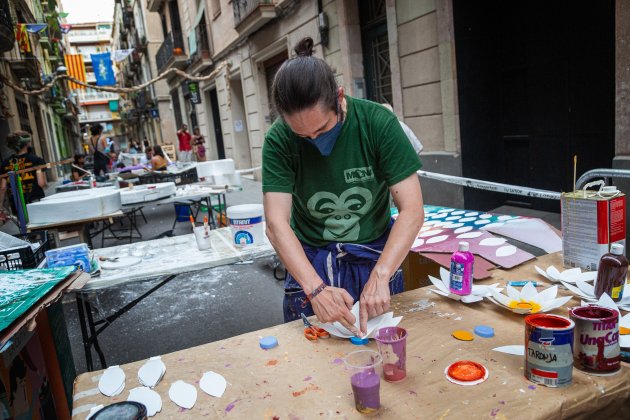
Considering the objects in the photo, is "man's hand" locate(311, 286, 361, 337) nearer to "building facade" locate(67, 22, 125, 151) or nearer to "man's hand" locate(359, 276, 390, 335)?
"man's hand" locate(359, 276, 390, 335)

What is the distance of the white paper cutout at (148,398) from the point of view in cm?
131

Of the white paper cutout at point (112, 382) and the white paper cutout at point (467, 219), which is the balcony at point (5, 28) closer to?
the white paper cutout at point (467, 219)

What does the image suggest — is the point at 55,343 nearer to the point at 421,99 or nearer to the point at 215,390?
the point at 215,390

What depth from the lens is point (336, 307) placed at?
1.62 meters

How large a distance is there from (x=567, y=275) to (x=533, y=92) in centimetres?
438

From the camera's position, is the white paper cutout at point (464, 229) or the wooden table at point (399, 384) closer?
the wooden table at point (399, 384)

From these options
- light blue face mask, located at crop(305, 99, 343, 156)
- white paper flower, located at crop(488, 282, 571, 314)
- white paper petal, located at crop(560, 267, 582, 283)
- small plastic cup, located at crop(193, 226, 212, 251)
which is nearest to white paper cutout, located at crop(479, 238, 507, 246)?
→ white paper petal, located at crop(560, 267, 582, 283)

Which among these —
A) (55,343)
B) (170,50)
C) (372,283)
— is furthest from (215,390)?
(170,50)

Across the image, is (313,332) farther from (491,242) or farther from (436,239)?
(436,239)

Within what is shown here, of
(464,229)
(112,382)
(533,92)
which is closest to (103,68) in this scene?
(533,92)

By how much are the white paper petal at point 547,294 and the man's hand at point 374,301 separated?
0.64 m

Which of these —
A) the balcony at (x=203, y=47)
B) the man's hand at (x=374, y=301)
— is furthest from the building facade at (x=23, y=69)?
the man's hand at (x=374, y=301)

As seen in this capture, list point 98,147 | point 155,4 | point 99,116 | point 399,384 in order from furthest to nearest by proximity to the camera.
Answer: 1. point 99,116
2. point 155,4
3. point 98,147
4. point 399,384

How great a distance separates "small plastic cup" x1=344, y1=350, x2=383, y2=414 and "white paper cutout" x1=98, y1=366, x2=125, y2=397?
74 centimetres
